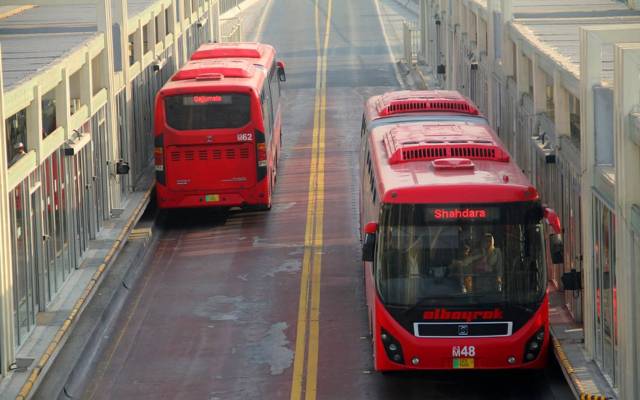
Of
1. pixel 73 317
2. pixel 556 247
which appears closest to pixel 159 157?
pixel 73 317

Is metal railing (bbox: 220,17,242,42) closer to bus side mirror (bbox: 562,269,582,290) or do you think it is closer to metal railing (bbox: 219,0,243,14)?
metal railing (bbox: 219,0,243,14)

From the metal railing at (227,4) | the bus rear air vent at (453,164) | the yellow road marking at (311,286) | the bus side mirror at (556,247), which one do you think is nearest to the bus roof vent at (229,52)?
the yellow road marking at (311,286)

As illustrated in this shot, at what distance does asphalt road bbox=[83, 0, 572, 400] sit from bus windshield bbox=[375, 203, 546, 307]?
1.45 meters

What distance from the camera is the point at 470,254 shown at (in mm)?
16984

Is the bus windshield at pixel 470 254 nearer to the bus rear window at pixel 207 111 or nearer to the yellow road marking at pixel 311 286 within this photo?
the yellow road marking at pixel 311 286

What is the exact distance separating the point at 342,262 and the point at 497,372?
700 centimetres

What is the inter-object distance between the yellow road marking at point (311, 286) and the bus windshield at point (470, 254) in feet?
6.97

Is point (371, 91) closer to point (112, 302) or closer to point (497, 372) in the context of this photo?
point (112, 302)

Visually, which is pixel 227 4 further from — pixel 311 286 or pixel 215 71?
pixel 311 286

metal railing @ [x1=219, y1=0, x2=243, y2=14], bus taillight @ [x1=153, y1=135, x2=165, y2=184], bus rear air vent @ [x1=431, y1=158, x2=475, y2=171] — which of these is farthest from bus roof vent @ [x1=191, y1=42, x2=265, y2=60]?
metal railing @ [x1=219, y1=0, x2=243, y2=14]

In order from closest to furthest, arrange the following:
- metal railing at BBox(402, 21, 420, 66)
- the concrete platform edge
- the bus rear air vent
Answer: the concrete platform edge < the bus rear air vent < metal railing at BBox(402, 21, 420, 66)

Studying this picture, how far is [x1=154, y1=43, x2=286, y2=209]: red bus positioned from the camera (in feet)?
90.9

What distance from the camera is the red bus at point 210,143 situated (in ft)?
90.9

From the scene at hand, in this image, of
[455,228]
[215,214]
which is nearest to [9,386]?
[455,228]
